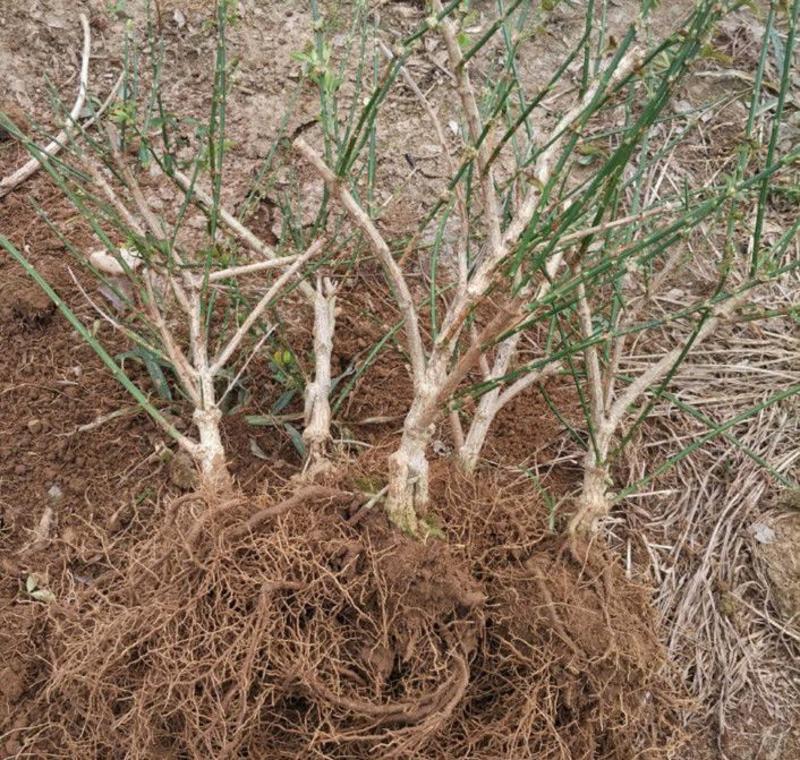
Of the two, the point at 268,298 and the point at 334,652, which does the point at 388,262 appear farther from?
the point at 334,652

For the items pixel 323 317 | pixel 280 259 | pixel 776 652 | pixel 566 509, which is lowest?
pixel 776 652

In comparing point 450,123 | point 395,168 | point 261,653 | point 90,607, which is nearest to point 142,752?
point 261,653

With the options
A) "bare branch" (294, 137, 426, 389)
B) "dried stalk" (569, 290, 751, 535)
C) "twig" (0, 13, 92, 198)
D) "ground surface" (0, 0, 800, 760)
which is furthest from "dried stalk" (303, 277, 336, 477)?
"twig" (0, 13, 92, 198)

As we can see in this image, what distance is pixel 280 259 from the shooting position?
5.10ft

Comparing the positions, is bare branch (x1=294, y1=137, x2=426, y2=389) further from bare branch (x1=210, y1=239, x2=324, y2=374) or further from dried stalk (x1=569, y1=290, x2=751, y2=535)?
dried stalk (x1=569, y1=290, x2=751, y2=535)

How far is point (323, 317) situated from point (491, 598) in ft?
1.97

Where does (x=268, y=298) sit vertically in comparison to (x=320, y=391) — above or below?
above

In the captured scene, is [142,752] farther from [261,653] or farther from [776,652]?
[776,652]

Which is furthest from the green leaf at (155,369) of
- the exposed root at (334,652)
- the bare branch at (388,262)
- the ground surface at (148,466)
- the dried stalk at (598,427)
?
the dried stalk at (598,427)

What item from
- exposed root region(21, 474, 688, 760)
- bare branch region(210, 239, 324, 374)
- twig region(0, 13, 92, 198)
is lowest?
exposed root region(21, 474, 688, 760)

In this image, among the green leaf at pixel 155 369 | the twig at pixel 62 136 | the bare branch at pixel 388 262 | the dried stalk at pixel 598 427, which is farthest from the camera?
the twig at pixel 62 136

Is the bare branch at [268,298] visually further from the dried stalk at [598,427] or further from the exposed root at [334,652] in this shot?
the dried stalk at [598,427]

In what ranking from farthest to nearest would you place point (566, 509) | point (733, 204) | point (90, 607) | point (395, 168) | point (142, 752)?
point (395, 168) < point (566, 509) < point (90, 607) < point (733, 204) < point (142, 752)

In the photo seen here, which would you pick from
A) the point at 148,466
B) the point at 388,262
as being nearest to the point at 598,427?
the point at 388,262
